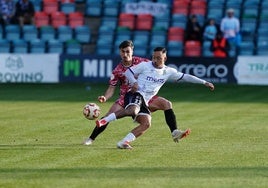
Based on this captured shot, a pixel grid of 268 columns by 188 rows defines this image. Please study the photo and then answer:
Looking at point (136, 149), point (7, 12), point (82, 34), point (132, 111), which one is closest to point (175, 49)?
point (82, 34)

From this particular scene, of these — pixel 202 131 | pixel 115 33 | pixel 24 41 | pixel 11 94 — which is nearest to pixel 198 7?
pixel 115 33

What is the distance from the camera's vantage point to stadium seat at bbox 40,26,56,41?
37250 mm

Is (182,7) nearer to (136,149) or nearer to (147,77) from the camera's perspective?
(147,77)

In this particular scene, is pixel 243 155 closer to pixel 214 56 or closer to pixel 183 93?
pixel 183 93

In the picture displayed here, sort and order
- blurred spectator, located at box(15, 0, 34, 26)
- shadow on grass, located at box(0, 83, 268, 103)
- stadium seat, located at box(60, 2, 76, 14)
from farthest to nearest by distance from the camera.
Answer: stadium seat, located at box(60, 2, 76, 14) < blurred spectator, located at box(15, 0, 34, 26) < shadow on grass, located at box(0, 83, 268, 103)

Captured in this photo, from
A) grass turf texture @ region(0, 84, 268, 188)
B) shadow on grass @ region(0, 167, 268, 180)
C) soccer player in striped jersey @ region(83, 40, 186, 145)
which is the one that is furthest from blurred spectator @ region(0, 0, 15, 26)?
shadow on grass @ region(0, 167, 268, 180)

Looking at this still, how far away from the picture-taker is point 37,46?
1430 inches

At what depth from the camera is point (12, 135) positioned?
16984 mm

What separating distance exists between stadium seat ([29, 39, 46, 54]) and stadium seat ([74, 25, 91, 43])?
1.52 meters

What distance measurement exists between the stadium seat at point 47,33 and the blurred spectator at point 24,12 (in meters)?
0.81

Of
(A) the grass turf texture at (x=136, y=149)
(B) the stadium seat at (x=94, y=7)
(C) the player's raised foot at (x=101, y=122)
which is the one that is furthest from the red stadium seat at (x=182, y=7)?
(C) the player's raised foot at (x=101, y=122)

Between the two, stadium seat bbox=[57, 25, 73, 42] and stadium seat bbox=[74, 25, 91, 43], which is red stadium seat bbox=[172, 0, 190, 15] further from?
stadium seat bbox=[57, 25, 73, 42]

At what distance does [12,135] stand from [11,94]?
477 inches

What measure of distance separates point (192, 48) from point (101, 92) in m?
6.32
